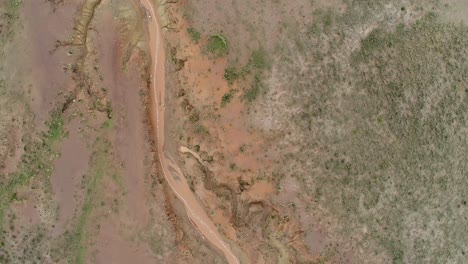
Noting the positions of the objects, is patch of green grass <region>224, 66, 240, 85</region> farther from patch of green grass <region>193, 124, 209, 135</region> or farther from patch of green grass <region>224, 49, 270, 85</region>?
patch of green grass <region>193, 124, 209, 135</region>

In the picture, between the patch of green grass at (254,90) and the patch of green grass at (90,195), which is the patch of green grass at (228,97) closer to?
the patch of green grass at (254,90)

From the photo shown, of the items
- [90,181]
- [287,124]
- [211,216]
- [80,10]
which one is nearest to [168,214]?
[211,216]

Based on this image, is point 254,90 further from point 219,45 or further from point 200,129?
point 200,129

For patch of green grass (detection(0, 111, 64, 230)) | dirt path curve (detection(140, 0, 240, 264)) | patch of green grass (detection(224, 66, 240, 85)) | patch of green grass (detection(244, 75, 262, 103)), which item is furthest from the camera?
dirt path curve (detection(140, 0, 240, 264))

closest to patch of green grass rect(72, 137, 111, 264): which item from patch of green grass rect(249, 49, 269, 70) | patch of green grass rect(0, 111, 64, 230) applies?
patch of green grass rect(0, 111, 64, 230)

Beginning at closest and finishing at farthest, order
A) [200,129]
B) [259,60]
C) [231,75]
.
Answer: [259,60] < [231,75] < [200,129]

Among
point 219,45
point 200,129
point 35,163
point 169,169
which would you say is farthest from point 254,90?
point 35,163

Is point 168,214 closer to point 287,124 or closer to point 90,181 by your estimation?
point 90,181
